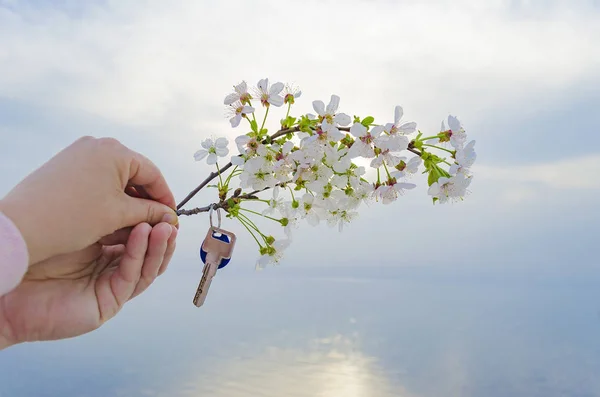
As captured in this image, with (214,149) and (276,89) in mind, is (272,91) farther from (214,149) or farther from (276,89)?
(214,149)

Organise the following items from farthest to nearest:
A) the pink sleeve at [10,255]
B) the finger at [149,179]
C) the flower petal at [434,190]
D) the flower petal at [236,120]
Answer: the flower petal at [236,120] → the flower petal at [434,190] → the finger at [149,179] → the pink sleeve at [10,255]

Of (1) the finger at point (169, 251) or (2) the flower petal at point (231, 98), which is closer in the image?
(1) the finger at point (169, 251)

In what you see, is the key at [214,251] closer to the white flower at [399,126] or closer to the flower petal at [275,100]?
the flower petal at [275,100]

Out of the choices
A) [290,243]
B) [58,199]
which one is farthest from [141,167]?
[290,243]

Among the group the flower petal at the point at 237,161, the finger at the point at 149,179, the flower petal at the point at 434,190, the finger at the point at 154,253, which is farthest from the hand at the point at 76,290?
the flower petal at the point at 434,190

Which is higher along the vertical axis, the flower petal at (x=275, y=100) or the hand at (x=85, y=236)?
the flower petal at (x=275, y=100)

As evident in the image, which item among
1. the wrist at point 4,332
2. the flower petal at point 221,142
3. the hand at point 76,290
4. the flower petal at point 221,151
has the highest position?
the flower petal at point 221,142

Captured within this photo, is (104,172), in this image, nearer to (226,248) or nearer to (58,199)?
(58,199)

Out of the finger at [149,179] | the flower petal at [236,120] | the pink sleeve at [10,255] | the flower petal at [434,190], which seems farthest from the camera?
the flower petal at [236,120]
